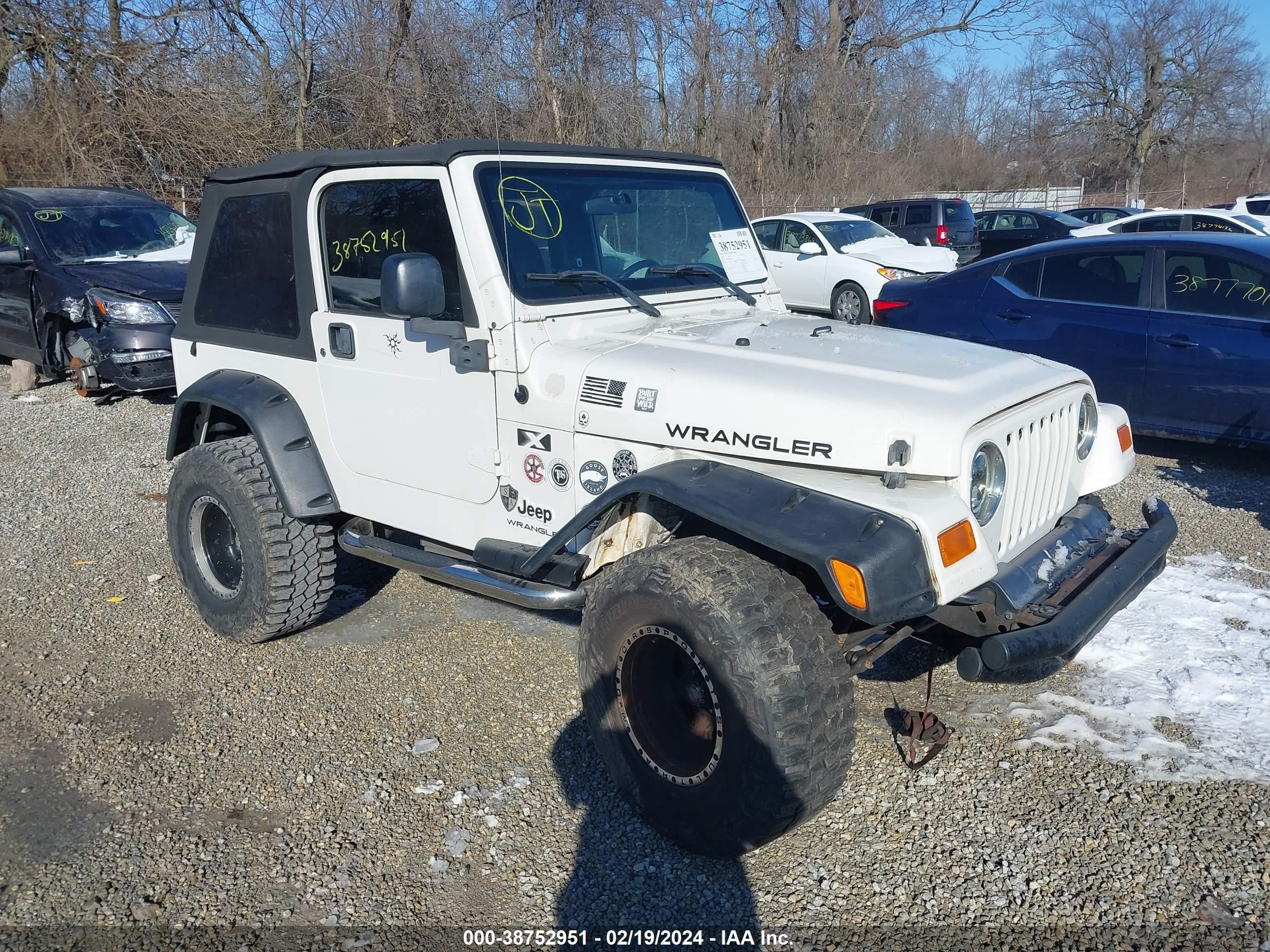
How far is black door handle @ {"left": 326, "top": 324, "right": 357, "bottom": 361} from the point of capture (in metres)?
4.00

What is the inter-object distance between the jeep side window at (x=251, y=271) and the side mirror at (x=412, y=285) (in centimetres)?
108

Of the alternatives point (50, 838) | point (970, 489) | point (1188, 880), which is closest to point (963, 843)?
point (1188, 880)

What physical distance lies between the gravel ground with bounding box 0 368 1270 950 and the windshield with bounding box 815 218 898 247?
1055 centimetres

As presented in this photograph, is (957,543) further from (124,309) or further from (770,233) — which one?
(770,233)

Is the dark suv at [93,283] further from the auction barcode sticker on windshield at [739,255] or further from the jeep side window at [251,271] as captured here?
the auction barcode sticker on windshield at [739,255]

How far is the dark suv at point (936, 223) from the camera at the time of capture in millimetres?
17516

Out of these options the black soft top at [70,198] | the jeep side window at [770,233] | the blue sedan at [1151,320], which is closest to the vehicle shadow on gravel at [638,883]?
the blue sedan at [1151,320]

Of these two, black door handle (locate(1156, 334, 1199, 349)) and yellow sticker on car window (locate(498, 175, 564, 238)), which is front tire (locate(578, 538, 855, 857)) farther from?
black door handle (locate(1156, 334, 1199, 349))

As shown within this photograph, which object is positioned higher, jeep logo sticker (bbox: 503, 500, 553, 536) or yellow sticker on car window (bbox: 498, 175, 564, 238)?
yellow sticker on car window (bbox: 498, 175, 564, 238)

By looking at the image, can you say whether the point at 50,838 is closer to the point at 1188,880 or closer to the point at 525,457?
the point at 525,457

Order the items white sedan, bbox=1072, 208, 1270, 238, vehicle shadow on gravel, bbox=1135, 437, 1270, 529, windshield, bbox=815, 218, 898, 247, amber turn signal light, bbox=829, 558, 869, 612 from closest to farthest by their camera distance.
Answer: amber turn signal light, bbox=829, 558, 869, 612 < vehicle shadow on gravel, bbox=1135, 437, 1270, 529 < windshield, bbox=815, 218, 898, 247 < white sedan, bbox=1072, 208, 1270, 238

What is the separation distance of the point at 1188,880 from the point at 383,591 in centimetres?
375

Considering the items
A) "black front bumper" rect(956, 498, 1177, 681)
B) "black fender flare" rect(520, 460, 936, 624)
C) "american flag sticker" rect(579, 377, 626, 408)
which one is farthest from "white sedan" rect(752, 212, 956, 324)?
"black fender flare" rect(520, 460, 936, 624)

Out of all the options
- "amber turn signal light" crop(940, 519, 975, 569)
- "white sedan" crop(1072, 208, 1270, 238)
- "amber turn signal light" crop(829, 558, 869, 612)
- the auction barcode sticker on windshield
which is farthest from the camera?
"white sedan" crop(1072, 208, 1270, 238)
